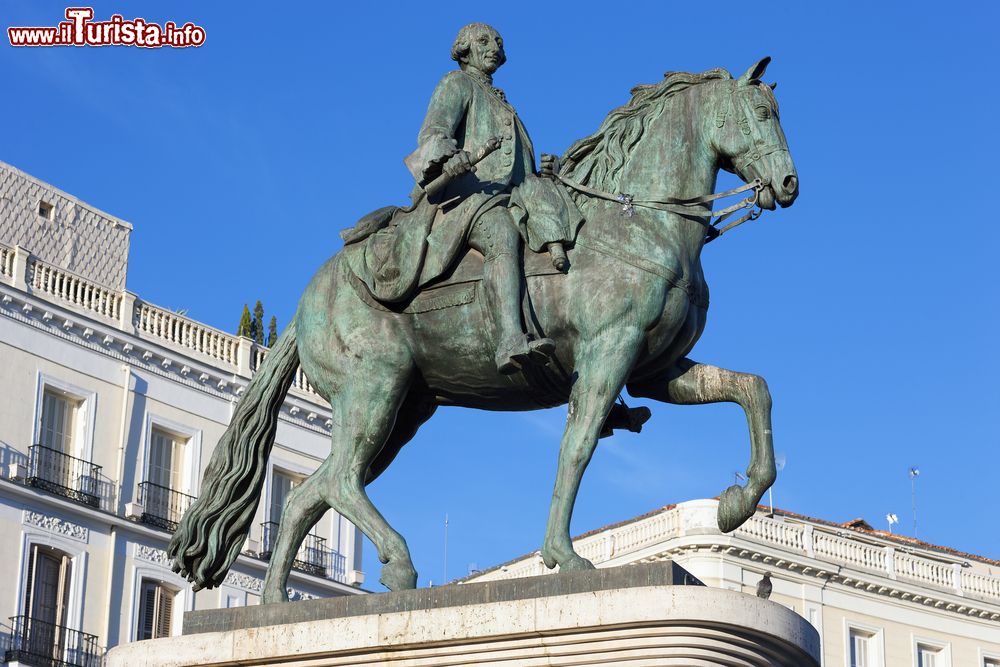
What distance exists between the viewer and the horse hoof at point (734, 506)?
1200 cm

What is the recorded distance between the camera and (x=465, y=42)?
1328 cm

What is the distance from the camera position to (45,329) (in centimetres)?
3847

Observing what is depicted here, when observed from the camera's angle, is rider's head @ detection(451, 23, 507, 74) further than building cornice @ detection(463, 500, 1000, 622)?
No

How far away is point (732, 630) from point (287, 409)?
32.2 meters

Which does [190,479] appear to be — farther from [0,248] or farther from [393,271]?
[393,271]

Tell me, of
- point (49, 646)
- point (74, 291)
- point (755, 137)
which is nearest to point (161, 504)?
point (49, 646)

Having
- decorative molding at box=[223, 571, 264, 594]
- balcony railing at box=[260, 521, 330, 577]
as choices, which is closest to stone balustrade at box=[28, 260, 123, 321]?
balcony railing at box=[260, 521, 330, 577]

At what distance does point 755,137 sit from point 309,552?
3034 cm

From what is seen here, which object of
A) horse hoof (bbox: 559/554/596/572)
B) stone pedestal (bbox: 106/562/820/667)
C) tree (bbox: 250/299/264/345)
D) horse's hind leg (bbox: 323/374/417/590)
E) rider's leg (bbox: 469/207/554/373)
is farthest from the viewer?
tree (bbox: 250/299/264/345)

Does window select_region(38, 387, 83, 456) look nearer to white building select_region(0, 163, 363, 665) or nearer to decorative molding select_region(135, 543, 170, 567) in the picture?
white building select_region(0, 163, 363, 665)

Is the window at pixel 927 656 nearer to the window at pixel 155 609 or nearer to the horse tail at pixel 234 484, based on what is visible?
the window at pixel 155 609

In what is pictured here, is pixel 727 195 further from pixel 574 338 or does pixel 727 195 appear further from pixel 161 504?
pixel 161 504

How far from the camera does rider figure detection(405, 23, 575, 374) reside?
11.9 meters

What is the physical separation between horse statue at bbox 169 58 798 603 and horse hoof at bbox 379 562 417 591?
13 millimetres
